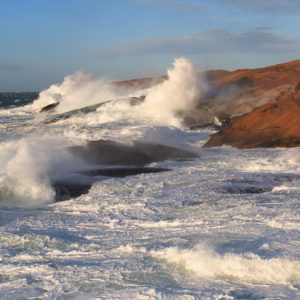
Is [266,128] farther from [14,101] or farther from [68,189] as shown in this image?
[14,101]


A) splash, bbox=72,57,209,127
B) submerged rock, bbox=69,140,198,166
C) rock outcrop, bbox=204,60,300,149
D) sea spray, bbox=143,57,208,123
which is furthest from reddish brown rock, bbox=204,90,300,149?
sea spray, bbox=143,57,208,123

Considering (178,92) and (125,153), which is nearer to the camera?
(125,153)

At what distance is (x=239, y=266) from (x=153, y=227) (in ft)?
4.87

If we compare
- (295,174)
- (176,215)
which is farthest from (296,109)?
(176,215)

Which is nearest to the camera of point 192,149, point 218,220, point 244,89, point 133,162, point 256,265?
point 256,265

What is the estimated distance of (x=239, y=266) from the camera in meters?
3.94

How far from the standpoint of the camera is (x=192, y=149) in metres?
11.2

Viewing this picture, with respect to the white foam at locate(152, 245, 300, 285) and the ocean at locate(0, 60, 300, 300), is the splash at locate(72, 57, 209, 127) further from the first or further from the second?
the white foam at locate(152, 245, 300, 285)

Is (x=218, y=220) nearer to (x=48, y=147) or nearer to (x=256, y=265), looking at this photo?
(x=256, y=265)

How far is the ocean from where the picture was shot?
372cm

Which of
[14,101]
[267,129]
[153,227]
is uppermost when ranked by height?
[14,101]

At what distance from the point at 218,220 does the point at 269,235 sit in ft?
2.41

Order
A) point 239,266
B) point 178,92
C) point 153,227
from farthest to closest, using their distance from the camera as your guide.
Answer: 1. point 178,92
2. point 153,227
3. point 239,266

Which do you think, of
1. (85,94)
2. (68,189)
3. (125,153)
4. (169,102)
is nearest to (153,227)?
(68,189)
